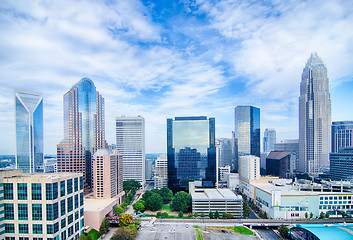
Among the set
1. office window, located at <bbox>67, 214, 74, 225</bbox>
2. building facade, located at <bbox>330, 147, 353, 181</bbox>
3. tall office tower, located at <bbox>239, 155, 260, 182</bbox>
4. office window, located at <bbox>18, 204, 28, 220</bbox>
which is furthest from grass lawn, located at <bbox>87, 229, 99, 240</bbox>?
building facade, located at <bbox>330, 147, 353, 181</bbox>

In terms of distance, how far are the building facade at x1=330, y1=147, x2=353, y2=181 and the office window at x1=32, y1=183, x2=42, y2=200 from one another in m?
68.8

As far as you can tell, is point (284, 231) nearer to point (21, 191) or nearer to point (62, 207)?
point (62, 207)

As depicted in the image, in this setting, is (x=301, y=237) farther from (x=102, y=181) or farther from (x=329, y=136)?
(x=329, y=136)

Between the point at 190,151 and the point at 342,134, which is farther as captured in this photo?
the point at 342,134

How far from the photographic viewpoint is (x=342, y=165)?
179ft

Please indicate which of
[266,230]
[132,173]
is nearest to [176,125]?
[132,173]

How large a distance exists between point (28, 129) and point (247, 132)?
85.6 meters

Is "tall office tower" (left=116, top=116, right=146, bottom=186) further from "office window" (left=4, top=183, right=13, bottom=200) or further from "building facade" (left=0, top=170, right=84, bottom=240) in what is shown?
"office window" (left=4, top=183, right=13, bottom=200)

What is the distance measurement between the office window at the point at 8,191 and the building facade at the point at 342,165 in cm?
7137

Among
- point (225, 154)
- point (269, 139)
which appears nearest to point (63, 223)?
point (225, 154)

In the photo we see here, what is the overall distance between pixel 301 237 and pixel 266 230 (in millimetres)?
6053

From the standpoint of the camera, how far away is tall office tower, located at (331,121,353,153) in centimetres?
7019

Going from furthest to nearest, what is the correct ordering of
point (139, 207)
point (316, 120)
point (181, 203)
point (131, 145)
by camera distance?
point (316, 120) → point (131, 145) → point (181, 203) → point (139, 207)

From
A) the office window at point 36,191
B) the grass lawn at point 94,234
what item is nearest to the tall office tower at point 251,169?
the grass lawn at point 94,234
